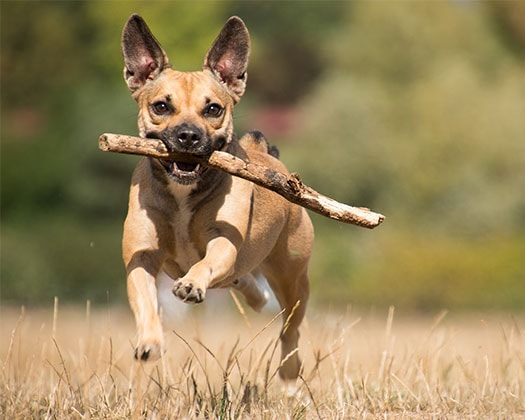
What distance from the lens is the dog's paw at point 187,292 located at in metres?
6.77

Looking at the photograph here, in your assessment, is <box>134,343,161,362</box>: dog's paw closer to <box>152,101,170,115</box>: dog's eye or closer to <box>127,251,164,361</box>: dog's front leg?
<box>127,251,164,361</box>: dog's front leg

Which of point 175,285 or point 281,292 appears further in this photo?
point 281,292

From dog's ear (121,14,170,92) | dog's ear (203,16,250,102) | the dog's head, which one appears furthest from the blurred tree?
dog's ear (121,14,170,92)

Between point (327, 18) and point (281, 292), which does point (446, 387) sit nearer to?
point (281, 292)

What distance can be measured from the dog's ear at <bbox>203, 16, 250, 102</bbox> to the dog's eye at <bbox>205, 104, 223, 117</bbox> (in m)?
0.56

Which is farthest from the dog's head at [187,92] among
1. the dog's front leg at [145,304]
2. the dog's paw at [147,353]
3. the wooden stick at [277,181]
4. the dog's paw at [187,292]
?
the dog's paw at [147,353]

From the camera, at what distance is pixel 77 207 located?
2062 inches

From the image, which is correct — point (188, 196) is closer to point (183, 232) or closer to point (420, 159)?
point (183, 232)

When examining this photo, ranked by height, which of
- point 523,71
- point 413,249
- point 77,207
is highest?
point 523,71

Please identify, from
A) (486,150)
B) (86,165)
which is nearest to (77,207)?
(86,165)

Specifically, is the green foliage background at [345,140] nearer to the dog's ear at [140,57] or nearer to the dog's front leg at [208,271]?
the dog's ear at [140,57]

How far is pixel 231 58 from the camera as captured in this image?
332 inches

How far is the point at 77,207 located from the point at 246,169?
45833 mm

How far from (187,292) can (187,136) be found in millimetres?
1215
